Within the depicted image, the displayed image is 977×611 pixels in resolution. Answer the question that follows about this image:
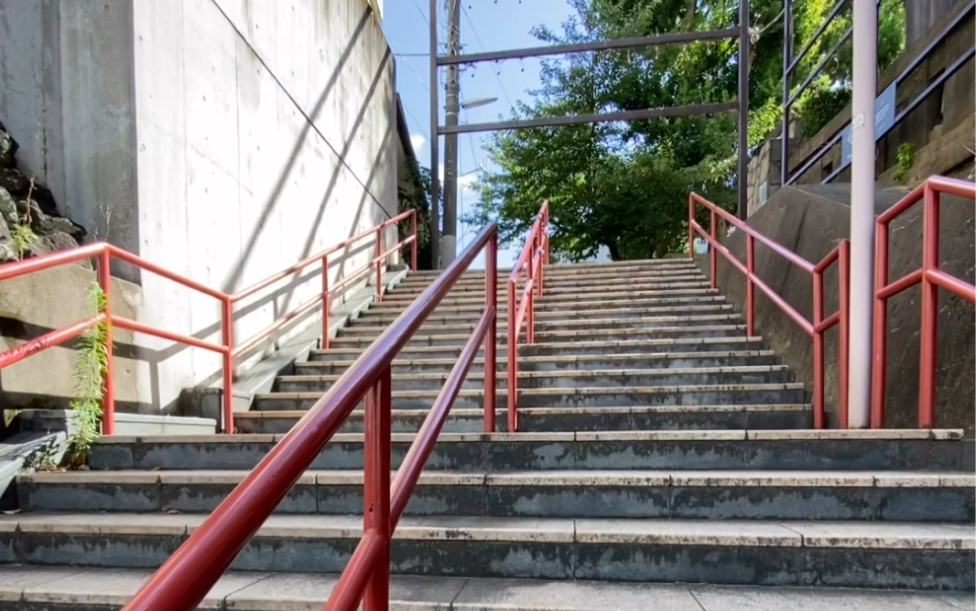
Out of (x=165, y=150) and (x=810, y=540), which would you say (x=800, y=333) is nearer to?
(x=810, y=540)

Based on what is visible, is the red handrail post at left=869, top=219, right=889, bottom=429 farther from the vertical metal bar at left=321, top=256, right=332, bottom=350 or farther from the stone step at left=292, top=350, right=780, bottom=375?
the vertical metal bar at left=321, top=256, right=332, bottom=350

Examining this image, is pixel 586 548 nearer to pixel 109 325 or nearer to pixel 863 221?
pixel 863 221

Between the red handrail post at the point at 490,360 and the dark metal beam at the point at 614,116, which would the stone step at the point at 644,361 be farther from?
the dark metal beam at the point at 614,116

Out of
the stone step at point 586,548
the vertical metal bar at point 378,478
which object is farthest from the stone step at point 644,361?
the vertical metal bar at point 378,478

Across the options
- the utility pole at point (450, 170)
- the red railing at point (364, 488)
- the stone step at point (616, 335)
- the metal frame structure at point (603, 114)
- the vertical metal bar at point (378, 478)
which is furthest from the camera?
the utility pole at point (450, 170)

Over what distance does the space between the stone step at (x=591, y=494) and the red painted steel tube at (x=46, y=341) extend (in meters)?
0.53

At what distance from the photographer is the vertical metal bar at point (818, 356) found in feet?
9.32

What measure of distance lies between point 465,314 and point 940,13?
4.78 m

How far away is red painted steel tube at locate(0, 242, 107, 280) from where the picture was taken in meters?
2.26

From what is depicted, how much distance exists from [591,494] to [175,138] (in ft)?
10.7

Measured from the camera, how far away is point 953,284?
2072mm

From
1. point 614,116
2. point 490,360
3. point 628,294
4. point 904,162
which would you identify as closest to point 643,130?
point 614,116

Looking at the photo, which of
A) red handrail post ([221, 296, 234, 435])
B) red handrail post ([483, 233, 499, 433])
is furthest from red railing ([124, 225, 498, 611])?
red handrail post ([221, 296, 234, 435])

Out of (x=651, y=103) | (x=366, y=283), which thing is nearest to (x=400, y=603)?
(x=366, y=283)
